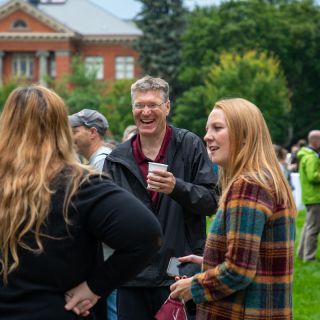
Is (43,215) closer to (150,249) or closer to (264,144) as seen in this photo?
(150,249)

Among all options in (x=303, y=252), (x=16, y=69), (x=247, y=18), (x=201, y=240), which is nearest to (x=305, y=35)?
(x=247, y=18)

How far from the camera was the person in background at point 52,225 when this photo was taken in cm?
316

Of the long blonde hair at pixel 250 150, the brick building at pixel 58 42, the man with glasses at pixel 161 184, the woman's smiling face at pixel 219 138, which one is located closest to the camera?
the long blonde hair at pixel 250 150

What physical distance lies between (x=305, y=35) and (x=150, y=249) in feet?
200

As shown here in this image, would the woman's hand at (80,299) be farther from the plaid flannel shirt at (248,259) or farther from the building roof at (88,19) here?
the building roof at (88,19)

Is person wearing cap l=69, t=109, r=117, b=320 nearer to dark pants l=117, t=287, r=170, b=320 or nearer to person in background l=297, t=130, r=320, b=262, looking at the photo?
dark pants l=117, t=287, r=170, b=320

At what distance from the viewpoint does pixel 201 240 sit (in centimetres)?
521

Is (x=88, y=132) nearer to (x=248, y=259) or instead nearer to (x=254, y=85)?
(x=248, y=259)

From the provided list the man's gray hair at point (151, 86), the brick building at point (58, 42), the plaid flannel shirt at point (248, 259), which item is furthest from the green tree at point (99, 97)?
the plaid flannel shirt at point (248, 259)

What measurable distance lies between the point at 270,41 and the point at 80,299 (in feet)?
196

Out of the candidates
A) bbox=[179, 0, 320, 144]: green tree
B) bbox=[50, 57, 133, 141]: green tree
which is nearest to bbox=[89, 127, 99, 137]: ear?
bbox=[50, 57, 133, 141]: green tree

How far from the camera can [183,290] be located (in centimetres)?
397

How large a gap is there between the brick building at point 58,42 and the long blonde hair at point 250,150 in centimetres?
7220

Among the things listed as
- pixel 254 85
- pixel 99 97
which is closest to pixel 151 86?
pixel 254 85
